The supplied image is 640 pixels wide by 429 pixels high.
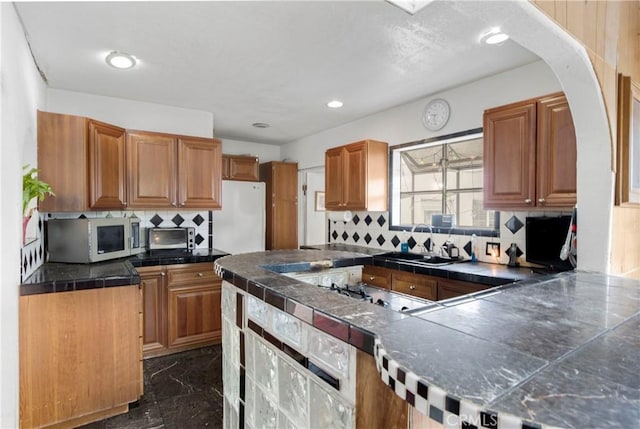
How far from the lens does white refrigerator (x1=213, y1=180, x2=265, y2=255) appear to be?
13.6ft

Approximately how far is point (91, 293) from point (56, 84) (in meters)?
2.04

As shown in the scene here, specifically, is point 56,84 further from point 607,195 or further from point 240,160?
point 607,195

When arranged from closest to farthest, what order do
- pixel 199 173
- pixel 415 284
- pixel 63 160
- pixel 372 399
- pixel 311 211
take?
pixel 372 399 < pixel 63 160 < pixel 415 284 < pixel 199 173 < pixel 311 211

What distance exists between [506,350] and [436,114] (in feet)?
9.07

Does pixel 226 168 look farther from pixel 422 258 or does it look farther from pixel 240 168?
pixel 422 258

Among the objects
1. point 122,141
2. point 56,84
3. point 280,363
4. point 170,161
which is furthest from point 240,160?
point 280,363

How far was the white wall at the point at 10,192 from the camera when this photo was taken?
4.97 ft

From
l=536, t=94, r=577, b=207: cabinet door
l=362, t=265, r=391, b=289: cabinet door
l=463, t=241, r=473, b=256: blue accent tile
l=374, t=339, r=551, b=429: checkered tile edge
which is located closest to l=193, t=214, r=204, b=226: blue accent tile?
l=362, t=265, r=391, b=289: cabinet door

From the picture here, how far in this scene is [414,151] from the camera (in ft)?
11.8

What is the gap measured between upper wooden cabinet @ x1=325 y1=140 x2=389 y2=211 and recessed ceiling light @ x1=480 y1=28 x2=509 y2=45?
59.9 inches

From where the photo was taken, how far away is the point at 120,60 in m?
2.43

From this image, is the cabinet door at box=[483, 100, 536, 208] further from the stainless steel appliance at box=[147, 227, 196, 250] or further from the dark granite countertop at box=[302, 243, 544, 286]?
the stainless steel appliance at box=[147, 227, 196, 250]

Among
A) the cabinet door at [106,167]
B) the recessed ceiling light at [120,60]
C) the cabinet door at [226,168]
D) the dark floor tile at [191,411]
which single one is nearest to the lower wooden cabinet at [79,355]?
the dark floor tile at [191,411]

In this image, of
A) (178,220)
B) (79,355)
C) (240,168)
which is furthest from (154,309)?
(240,168)
